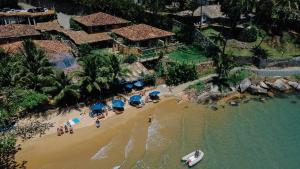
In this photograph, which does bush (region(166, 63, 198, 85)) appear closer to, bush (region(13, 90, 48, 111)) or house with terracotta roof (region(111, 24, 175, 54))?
house with terracotta roof (region(111, 24, 175, 54))

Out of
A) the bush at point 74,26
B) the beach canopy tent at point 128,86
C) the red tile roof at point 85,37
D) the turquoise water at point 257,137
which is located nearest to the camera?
the turquoise water at point 257,137

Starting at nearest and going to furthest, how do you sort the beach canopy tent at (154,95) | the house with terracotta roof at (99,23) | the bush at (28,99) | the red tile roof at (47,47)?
→ the bush at (28,99)
the beach canopy tent at (154,95)
the red tile roof at (47,47)
the house with terracotta roof at (99,23)

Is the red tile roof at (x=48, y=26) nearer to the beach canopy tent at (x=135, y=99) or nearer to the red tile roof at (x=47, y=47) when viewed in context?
the red tile roof at (x=47, y=47)

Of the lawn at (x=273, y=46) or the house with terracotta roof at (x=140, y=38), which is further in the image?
the lawn at (x=273, y=46)

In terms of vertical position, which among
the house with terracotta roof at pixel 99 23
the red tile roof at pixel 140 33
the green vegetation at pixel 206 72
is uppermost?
the house with terracotta roof at pixel 99 23

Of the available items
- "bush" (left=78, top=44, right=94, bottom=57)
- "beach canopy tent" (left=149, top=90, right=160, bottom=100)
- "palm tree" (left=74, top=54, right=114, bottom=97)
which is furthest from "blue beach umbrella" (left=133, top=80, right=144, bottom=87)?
"bush" (left=78, top=44, right=94, bottom=57)

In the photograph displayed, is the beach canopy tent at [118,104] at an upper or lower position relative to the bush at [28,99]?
lower

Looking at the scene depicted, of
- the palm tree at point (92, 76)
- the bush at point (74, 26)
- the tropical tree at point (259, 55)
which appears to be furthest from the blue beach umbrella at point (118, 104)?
the bush at point (74, 26)
